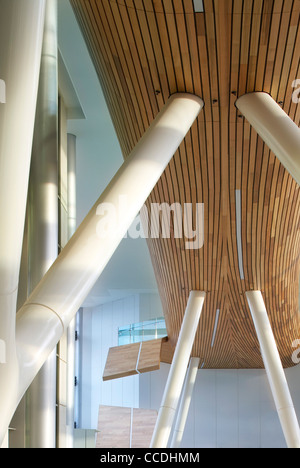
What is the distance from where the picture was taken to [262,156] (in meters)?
9.34

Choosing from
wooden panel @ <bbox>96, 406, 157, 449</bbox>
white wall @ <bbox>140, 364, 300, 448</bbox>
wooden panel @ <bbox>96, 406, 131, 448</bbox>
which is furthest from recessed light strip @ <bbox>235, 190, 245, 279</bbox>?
wooden panel @ <bbox>96, 406, 131, 448</bbox>

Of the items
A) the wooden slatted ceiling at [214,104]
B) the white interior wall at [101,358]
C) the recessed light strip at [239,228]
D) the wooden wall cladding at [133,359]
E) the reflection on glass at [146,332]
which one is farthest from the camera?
the white interior wall at [101,358]

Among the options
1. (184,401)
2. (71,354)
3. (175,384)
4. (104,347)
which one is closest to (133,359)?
(184,401)

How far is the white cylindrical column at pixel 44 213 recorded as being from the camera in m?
9.80

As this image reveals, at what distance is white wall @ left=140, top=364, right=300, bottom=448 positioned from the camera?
27.4 metres

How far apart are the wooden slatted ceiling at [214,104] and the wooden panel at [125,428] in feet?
A: 43.9

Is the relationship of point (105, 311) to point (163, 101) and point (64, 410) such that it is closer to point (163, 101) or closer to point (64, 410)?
point (64, 410)

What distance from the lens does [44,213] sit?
1024cm

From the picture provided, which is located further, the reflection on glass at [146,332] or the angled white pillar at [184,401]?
the reflection on glass at [146,332]

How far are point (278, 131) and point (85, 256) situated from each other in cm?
256

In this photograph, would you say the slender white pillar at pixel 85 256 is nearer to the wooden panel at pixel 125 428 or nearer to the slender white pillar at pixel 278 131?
the slender white pillar at pixel 278 131

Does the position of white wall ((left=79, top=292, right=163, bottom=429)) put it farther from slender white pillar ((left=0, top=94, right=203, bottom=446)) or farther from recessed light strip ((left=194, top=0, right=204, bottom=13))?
recessed light strip ((left=194, top=0, right=204, bottom=13))

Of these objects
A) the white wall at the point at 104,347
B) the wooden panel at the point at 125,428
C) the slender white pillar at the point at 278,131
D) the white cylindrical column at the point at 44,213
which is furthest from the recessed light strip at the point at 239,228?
the white wall at the point at 104,347

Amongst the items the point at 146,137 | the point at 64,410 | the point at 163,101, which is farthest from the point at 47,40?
the point at 64,410
